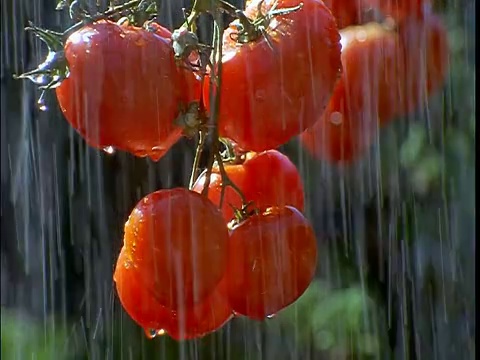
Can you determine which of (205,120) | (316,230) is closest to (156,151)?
(205,120)

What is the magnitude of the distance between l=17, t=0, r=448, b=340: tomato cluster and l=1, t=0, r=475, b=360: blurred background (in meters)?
0.38

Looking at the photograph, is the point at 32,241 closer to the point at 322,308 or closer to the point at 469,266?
the point at 322,308

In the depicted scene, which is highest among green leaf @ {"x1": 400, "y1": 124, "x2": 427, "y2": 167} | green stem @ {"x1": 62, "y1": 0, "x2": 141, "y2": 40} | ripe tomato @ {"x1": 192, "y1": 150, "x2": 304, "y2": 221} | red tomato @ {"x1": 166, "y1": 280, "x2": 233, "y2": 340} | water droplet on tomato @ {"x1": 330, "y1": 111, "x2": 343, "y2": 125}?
green stem @ {"x1": 62, "y1": 0, "x2": 141, "y2": 40}

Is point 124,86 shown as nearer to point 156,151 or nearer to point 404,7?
point 156,151

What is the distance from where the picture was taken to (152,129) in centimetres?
52

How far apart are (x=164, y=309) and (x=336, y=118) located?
0.13 meters

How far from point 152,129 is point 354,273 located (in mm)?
812

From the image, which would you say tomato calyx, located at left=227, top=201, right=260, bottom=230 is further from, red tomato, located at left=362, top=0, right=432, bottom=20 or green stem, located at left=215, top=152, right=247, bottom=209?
red tomato, located at left=362, top=0, right=432, bottom=20

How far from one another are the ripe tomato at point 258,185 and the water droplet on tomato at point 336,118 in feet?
0.13

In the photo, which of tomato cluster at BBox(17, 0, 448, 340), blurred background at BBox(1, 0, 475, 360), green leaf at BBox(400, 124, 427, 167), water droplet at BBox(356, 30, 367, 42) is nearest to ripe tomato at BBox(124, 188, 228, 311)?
tomato cluster at BBox(17, 0, 448, 340)

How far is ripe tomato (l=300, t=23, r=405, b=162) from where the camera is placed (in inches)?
22.0

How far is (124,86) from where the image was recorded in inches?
20.2

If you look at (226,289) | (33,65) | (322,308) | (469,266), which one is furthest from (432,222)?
(226,289)

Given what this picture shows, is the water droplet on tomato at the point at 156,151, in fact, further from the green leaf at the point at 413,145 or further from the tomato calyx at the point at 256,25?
the green leaf at the point at 413,145
